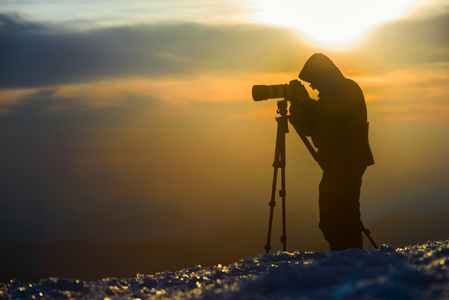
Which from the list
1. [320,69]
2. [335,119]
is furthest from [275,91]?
[335,119]

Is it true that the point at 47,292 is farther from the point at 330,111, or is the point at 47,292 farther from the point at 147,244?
the point at 147,244

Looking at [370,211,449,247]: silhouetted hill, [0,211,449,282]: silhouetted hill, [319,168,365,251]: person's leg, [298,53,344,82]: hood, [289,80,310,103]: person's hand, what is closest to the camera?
[319,168,365,251]: person's leg

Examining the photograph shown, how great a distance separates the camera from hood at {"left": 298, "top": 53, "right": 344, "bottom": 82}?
809 cm

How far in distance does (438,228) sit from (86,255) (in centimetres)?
11195

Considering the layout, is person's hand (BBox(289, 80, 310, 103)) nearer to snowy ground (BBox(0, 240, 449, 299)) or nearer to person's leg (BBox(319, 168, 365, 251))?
person's leg (BBox(319, 168, 365, 251))

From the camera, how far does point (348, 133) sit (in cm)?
803

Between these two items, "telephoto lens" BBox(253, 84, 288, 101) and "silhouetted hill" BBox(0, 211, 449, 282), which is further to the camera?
"silhouetted hill" BBox(0, 211, 449, 282)

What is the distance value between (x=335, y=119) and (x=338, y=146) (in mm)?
390

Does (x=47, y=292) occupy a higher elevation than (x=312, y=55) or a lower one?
lower

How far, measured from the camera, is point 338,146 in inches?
315

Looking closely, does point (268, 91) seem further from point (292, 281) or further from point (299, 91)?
point (292, 281)

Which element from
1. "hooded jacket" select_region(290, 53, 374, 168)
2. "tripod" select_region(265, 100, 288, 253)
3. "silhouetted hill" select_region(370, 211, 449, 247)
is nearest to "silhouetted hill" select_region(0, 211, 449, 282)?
"silhouetted hill" select_region(370, 211, 449, 247)

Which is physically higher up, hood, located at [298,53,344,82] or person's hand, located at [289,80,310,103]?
hood, located at [298,53,344,82]

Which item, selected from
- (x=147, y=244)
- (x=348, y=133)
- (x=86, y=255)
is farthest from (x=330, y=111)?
(x=86, y=255)
